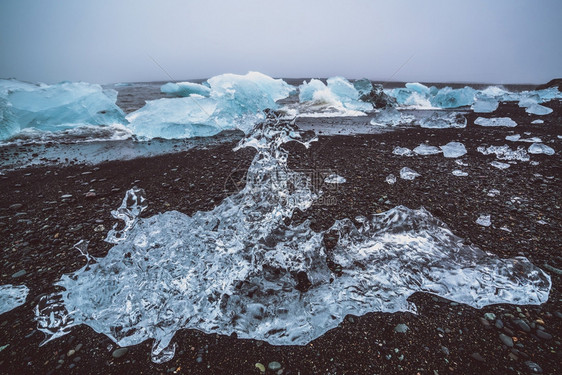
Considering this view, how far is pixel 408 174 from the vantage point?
11.9ft

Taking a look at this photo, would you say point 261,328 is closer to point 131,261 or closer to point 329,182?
point 131,261

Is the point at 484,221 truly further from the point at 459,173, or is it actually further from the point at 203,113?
the point at 203,113

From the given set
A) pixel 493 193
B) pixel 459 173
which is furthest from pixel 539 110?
pixel 493 193

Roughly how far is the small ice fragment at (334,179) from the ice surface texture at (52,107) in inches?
265

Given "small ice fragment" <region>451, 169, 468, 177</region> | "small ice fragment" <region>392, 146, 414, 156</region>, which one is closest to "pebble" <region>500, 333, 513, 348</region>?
"small ice fragment" <region>451, 169, 468, 177</region>

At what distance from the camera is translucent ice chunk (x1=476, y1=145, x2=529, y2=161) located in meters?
4.18

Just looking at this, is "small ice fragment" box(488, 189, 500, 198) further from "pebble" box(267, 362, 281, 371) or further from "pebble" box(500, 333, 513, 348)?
"pebble" box(267, 362, 281, 371)

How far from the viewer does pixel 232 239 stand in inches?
88.5

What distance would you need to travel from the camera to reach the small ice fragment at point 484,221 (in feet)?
8.05

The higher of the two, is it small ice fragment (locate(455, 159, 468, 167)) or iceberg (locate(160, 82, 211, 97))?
iceberg (locate(160, 82, 211, 97))

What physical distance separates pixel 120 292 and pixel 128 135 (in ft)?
19.7

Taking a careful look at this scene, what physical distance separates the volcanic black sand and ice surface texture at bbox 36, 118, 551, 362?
9 cm

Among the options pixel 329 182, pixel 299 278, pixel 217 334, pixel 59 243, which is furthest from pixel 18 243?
pixel 329 182

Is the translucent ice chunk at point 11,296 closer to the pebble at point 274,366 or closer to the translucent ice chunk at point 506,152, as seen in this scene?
the pebble at point 274,366
